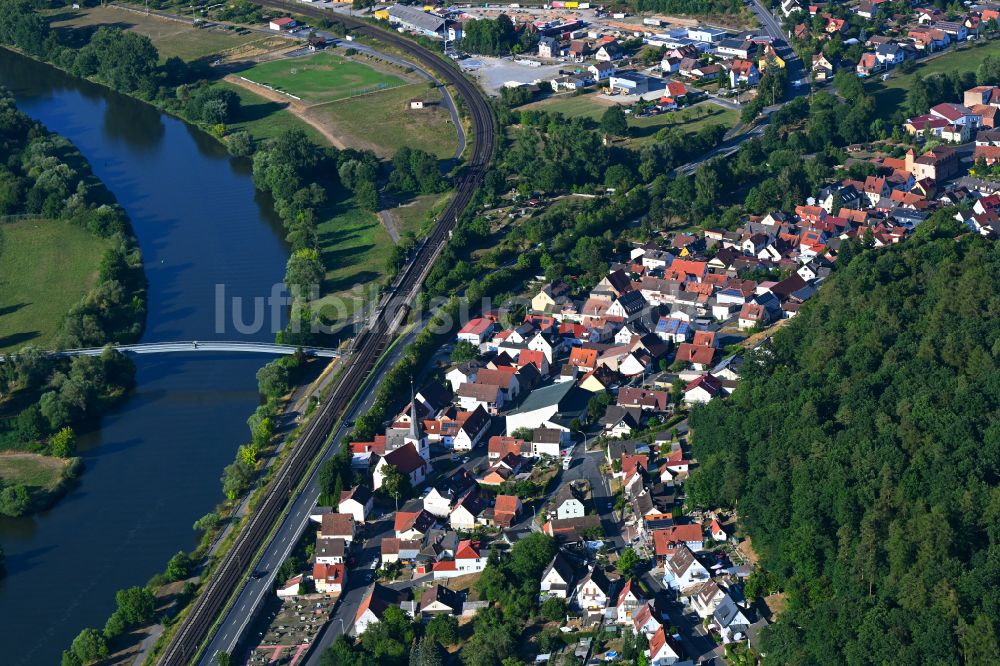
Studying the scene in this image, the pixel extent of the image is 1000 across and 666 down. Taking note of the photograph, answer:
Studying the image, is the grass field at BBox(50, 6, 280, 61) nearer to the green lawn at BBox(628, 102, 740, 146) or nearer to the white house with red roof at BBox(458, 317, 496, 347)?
the green lawn at BBox(628, 102, 740, 146)

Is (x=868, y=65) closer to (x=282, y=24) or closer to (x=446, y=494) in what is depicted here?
(x=282, y=24)

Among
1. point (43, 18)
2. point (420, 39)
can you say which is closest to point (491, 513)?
point (420, 39)

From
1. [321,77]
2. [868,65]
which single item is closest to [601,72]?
[868,65]

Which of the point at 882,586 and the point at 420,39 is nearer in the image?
the point at 882,586

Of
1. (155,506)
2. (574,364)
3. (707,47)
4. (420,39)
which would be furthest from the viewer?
(420,39)

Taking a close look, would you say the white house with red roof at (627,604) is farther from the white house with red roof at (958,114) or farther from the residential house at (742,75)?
the residential house at (742,75)

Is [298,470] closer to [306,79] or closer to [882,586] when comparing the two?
[882,586]

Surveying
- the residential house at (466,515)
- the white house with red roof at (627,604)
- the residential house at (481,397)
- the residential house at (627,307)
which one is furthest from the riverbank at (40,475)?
the residential house at (627,307)

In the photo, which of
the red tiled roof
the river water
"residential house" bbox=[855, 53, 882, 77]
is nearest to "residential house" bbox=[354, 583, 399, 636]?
the river water
